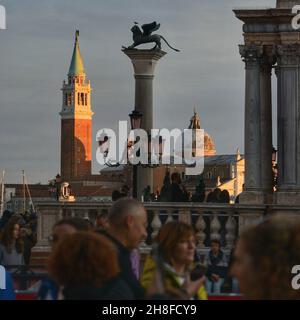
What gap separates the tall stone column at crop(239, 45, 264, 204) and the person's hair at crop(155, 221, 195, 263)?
15.5 meters

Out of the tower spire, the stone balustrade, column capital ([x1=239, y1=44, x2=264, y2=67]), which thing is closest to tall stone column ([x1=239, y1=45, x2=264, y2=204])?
column capital ([x1=239, y1=44, x2=264, y2=67])

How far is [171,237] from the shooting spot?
360 inches

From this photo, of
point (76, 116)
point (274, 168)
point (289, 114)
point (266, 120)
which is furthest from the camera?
point (76, 116)

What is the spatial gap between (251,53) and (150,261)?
625 inches

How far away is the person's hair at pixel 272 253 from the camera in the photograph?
6.58m

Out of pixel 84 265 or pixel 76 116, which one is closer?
pixel 84 265

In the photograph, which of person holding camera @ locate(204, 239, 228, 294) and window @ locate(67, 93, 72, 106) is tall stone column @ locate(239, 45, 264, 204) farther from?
window @ locate(67, 93, 72, 106)

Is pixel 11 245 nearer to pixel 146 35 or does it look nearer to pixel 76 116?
pixel 146 35

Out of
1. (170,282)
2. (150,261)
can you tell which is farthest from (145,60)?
(170,282)
